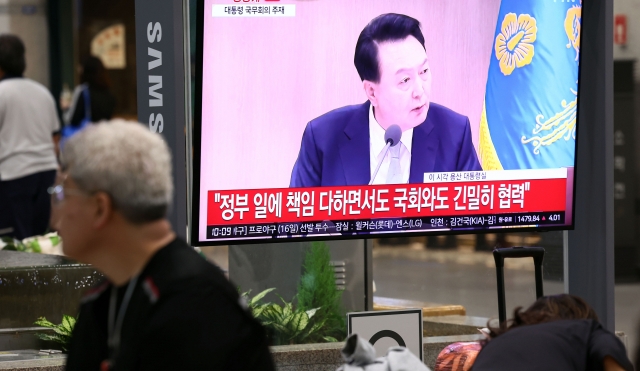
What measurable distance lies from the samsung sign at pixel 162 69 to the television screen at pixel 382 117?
9 centimetres

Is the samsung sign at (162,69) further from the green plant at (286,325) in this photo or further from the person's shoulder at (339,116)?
the green plant at (286,325)

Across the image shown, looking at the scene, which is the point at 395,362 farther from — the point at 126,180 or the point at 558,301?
the point at 126,180

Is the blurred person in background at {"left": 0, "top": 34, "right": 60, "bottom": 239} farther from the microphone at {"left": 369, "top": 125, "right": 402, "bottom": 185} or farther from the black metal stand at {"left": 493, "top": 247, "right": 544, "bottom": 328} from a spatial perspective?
the black metal stand at {"left": 493, "top": 247, "right": 544, "bottom": 328}

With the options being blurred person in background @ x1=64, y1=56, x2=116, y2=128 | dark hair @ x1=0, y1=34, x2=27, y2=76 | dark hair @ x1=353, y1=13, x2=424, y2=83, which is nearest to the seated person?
dark hair @ x1=353, y1=13, x2=424, y2=83

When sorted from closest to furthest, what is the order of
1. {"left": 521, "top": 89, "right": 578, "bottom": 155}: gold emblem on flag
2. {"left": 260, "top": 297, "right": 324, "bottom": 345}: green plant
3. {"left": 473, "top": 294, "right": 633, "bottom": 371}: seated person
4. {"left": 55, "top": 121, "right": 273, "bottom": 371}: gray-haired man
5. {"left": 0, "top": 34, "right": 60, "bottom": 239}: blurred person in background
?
{"left": 55, "top": 121, "right": 273, "bottom": 371}: gray-haired man < {"left": 473, "top": 294, "right": 633, "bottom": 371}: seated person < {"left": 521, "top": 89, "right": 578, "bottom": 155}: gold emblem on flag < {"left": 260, "top": 297, "right": 324, "bottom": 345}: green plant < {"left": 0, "top": 34, "right": 60, "bottom": 239}: blurred person in background

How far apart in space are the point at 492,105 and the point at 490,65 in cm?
18

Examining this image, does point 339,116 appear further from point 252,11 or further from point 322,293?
point 322,293

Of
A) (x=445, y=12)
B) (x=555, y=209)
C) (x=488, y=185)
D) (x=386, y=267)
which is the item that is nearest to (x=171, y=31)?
(x=445, y=12)

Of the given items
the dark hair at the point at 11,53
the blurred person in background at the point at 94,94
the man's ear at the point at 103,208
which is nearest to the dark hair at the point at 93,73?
the blurred person in background at the point at 94,94

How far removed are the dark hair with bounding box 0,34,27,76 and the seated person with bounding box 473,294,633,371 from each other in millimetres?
4805

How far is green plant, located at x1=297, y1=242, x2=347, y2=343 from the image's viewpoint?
4980mm

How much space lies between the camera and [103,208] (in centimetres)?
208

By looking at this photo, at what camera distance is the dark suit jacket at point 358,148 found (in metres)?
4.28

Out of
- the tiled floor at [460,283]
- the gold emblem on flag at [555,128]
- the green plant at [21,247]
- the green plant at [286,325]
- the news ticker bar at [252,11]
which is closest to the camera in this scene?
the news ticker bar at [252,11]
